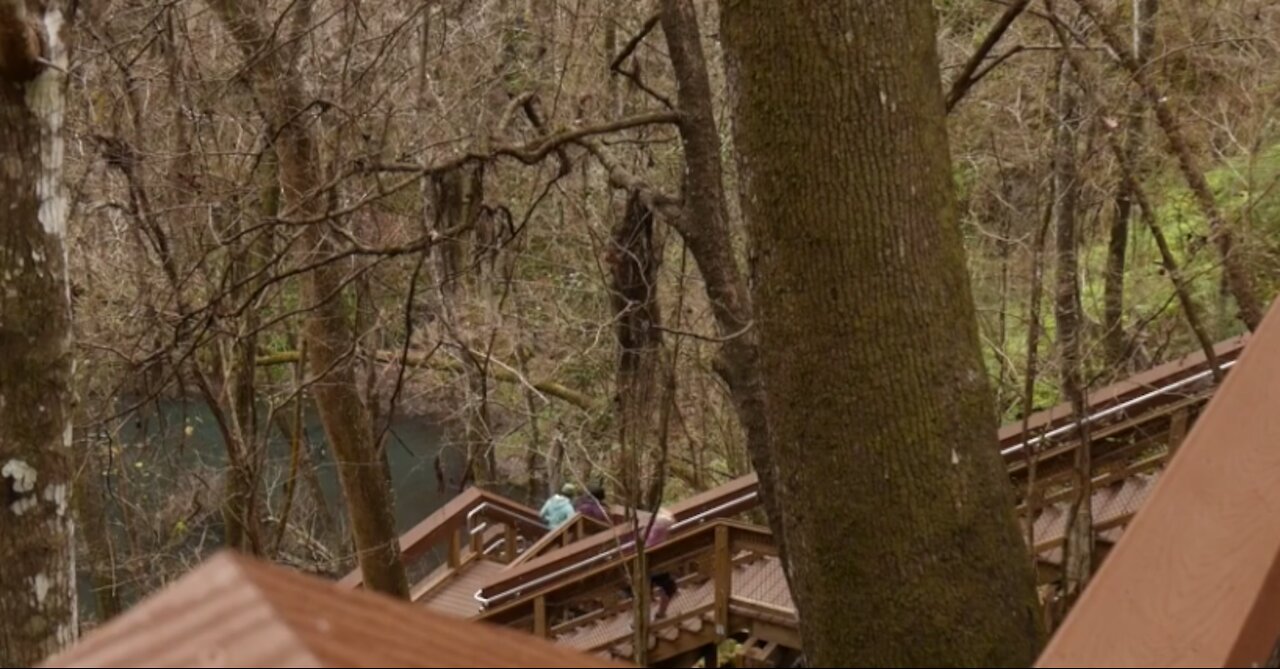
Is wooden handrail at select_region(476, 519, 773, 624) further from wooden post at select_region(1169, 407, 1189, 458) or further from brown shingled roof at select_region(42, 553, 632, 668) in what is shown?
brown shingled roof at select_region(42, 553, 632, 668)

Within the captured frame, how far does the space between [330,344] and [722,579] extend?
4.07 meters

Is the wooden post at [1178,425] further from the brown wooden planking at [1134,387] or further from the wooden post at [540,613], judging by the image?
the wooden post at [540,613]

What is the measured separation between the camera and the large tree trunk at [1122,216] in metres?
9.27

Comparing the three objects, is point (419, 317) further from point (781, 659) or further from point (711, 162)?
point (711, 162)

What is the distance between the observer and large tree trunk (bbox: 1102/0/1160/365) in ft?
30.4

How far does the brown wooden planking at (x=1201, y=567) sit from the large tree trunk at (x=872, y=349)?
2.03 ft

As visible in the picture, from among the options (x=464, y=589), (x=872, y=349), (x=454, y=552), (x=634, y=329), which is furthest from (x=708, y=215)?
(x=454, y=552)

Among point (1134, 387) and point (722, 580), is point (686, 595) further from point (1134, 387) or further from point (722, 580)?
point (1134, 387)

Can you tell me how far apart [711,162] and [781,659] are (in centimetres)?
411

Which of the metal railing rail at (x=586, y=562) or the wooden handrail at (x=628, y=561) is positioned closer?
the wooden handrail at (x=628, y=561)

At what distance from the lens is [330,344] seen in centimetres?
1107

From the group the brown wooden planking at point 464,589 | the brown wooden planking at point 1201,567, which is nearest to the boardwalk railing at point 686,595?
the brown wooden planking at point 464,589

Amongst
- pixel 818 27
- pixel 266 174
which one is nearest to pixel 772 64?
pixel 818 27

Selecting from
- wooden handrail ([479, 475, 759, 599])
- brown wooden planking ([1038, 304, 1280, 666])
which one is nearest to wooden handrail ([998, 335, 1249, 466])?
wooden handrail ([479, 475, 759, 599])
